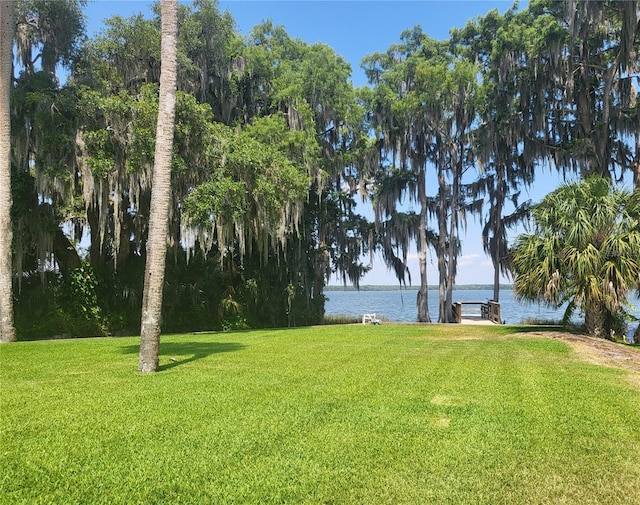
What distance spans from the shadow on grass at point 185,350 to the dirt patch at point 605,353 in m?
6.74

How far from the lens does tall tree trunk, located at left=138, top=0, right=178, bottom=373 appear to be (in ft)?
21.5

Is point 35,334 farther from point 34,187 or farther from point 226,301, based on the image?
point 226,301

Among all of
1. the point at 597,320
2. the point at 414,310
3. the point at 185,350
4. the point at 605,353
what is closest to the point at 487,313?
the point at 597,320

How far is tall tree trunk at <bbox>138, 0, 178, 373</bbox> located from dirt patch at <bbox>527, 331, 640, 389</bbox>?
6719 millimetres

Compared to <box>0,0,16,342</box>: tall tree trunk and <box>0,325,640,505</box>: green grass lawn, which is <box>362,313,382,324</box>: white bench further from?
<box>0,0,16,342</box>: tall tree trunk

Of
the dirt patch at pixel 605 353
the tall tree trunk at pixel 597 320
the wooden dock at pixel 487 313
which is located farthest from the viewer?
the wooden dock at pixel 487 313

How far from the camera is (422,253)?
21.5m

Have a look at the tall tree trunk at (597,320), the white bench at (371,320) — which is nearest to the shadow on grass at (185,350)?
the white bench at (371,320)

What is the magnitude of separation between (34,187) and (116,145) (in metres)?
2.72

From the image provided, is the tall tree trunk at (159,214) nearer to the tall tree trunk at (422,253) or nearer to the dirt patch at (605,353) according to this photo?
the dirt patch at (605,353)

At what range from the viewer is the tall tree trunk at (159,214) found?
21.5ft

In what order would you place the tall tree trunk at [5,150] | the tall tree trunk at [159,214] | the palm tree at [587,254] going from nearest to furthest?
the tall tree trunk at [159,214]
the tall tree trunk at [5,150]
the palm tree at [587,254]

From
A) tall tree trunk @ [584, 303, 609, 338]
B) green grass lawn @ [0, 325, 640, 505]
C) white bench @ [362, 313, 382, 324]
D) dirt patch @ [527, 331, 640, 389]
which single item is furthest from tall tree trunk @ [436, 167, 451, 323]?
green grass lawn @ [0, 325, 640, 505]

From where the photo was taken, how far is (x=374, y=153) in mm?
21484
